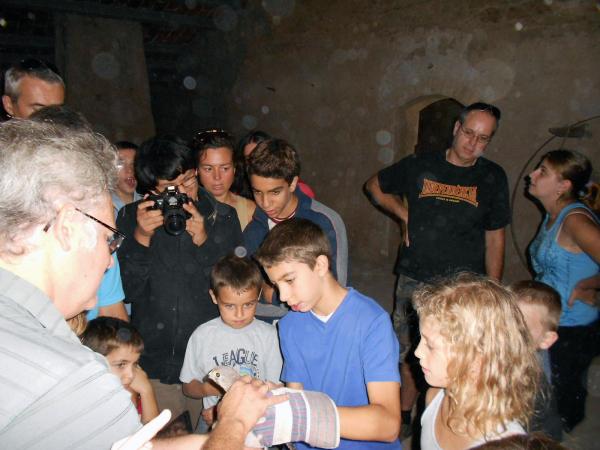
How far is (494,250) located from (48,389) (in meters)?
3.18

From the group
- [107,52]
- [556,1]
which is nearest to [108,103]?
[107,52]

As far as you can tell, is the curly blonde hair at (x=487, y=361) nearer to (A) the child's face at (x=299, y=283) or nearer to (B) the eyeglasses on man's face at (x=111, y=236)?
(A) the child's face at (x=299, y=283)

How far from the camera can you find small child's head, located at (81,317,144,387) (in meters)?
2.17

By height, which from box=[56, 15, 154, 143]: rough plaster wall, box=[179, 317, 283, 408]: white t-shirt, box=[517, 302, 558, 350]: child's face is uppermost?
box=[56, 15, 154, 143]: rough plaster wall

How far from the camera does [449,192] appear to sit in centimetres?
329

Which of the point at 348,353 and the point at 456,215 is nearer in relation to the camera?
the point at 348,353

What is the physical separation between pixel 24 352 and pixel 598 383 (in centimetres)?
383

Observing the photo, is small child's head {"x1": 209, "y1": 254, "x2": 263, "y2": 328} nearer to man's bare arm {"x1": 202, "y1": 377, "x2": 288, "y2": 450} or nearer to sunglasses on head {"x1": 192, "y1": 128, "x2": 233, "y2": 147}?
man's bare arm {"x1": 202, "y1": 377, "x2": 288, "y2": 450}

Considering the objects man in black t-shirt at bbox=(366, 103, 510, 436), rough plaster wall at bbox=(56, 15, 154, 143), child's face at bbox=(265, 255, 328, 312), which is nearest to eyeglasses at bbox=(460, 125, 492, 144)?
man in black t-shirt at bbox=(366, 103, 510, 436)

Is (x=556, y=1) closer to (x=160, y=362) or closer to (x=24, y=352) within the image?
(x=160, y=362)

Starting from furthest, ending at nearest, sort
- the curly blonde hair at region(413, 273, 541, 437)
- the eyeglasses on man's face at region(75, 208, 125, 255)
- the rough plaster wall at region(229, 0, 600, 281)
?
the rough plaster wall at region(229, 0, 600, 281) < the curly blonde hair at region(413, 273, 541, 437) < the eyeglasses on man's face at region(75, 208, 125, 255)

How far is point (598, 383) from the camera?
3221 millimetres

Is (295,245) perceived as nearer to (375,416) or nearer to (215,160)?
(375,416)

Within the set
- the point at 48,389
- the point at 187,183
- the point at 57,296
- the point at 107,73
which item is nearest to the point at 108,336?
the point at 187,183
